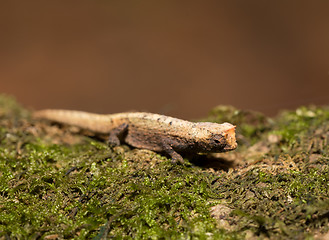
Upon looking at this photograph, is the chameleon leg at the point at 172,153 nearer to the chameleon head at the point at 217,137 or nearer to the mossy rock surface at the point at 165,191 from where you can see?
the mossy rock surface at the point at 165,191

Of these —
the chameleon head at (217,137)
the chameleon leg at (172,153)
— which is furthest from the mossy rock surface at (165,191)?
the chameleon head at (217,137)

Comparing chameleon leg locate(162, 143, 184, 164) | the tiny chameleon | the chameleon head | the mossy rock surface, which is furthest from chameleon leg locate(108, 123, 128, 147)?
the chameleon head

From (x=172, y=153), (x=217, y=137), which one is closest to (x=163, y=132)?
(x=172, y=153)

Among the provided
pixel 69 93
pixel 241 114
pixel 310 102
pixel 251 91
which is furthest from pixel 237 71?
pixel 69 93

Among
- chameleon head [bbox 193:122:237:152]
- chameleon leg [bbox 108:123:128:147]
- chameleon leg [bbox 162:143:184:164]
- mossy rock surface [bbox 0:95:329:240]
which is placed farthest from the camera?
chameleon leg [bbox 108:123:128:147]

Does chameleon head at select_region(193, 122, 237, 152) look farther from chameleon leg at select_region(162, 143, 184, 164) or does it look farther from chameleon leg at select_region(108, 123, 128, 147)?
chameleon leg at select_region(108, 123, 128, 147)

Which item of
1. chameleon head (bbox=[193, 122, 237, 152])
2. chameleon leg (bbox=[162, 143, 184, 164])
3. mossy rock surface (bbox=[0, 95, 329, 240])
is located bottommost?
mossy rock surface (bbox=[0, 95, 329, 240])

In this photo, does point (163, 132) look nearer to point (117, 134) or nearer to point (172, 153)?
point (172, 153)

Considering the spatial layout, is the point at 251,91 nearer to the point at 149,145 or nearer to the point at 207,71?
the point at 207,71
